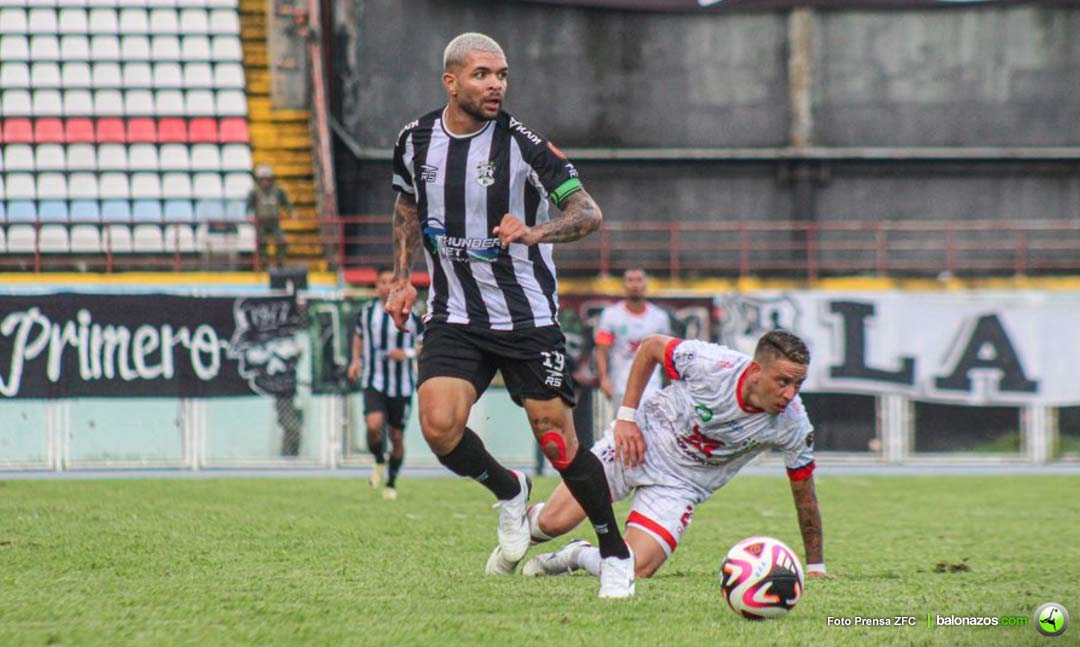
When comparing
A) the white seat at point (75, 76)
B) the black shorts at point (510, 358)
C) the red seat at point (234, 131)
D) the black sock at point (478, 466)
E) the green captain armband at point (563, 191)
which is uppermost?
the white seat at point (75, 76)

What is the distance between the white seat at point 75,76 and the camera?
2372cm

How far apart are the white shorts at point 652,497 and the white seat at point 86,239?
14.4 metres

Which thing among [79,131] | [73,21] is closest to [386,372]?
[79,131]

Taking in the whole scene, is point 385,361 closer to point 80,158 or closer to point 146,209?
point 146,209

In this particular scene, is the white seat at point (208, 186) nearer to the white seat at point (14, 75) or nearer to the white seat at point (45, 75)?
the white seat at point (45, 75)

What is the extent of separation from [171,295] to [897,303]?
8.46 meters

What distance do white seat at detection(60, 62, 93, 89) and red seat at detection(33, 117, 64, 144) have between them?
77 cm

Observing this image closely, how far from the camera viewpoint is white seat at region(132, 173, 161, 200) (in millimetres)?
22469

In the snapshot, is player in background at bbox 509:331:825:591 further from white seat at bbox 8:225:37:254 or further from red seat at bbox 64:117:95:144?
red seat at bbox 64:117:95:144

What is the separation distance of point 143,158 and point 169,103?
49.3 inches

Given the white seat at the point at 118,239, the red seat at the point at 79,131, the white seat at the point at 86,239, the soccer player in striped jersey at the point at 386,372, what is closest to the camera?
the soccer player in striped jersey at the point at 386,372

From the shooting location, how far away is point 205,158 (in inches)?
906

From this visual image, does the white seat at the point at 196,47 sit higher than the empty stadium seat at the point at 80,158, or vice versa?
the white seat at the point at 196,47

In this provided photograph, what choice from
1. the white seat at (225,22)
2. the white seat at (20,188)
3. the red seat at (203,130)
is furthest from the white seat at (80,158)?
the white seat at (225,22)
